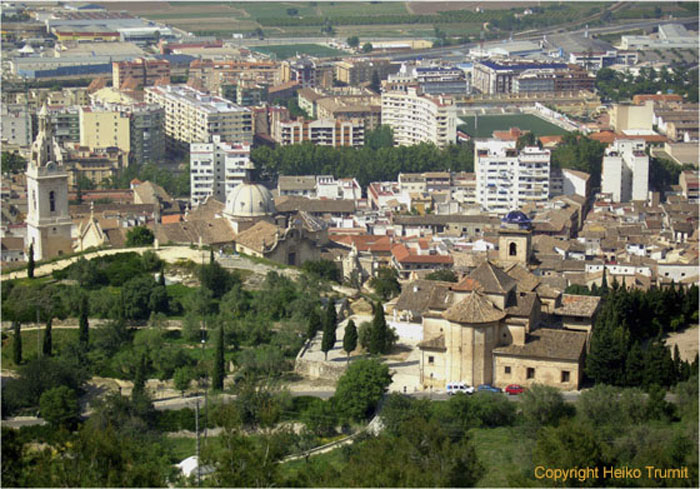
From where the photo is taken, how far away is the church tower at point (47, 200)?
34625mm

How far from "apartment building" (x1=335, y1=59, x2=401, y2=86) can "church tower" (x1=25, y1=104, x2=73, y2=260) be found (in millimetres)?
47429

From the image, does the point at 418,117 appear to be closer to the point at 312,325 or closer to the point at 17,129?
the point at 17,129

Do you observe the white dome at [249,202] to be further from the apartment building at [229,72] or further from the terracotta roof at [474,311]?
the apartment building at [229,72]

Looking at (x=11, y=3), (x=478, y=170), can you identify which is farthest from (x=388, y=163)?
(x=11, y=3)

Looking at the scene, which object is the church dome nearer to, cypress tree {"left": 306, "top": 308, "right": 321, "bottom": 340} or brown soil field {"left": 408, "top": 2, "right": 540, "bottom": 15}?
cypress tree {"left": 306, "top": 308, "right": 321, "bottom": 340}

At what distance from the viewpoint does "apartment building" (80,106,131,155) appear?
2272 inches

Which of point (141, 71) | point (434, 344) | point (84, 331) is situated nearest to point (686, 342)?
point (434, 344)

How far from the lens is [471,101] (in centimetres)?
7312

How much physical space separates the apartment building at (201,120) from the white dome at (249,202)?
66.6ft

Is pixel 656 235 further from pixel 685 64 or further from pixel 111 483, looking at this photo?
pixel 685 64

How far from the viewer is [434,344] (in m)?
26.2

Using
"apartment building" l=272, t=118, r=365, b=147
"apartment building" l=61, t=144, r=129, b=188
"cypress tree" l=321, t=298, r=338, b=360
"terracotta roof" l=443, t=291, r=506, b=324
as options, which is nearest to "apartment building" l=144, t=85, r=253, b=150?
"apartment building" l=272, t=118, r=365, b=147

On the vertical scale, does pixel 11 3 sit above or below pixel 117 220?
→ above

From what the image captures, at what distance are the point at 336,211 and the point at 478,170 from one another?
5989 millimetres
